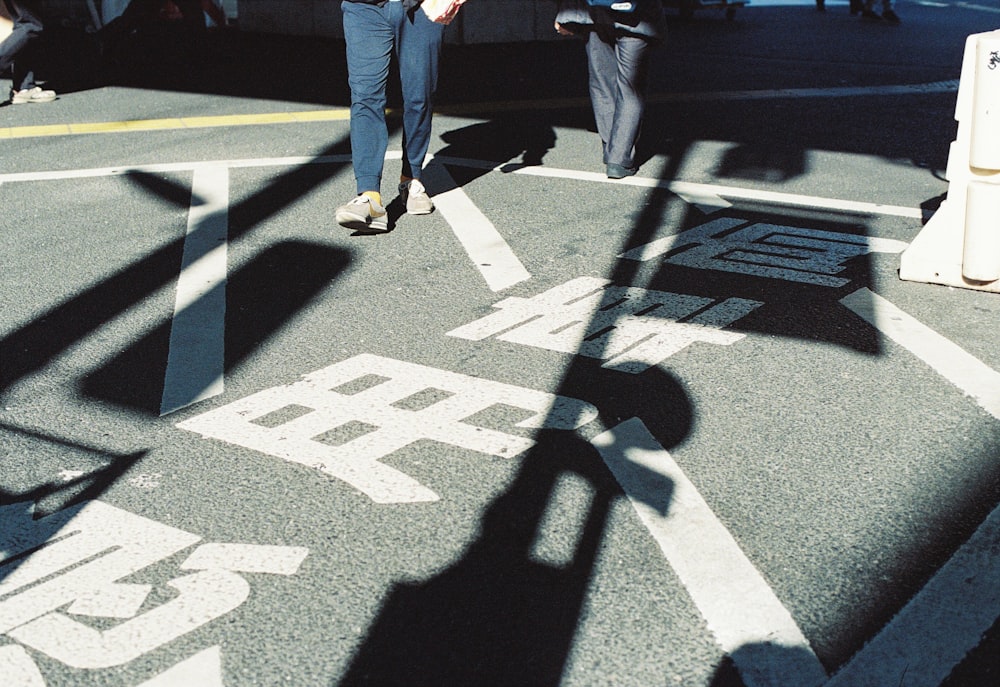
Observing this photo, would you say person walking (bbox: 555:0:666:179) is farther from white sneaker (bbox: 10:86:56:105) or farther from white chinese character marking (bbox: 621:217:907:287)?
white sneaker (bbox: 10:86:56:105)

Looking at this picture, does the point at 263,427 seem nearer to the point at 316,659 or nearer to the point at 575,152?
the point at 316,659

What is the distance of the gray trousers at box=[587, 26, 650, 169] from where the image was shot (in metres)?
6.61

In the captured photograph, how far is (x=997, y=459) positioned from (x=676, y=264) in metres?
2.05

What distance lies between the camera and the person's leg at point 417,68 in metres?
5.48

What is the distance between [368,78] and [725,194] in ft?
7.15

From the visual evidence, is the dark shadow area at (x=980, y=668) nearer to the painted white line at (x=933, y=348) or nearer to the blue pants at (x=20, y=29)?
the painted white line at (x=933, y=348)

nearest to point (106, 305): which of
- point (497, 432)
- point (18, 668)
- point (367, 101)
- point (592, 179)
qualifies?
point (367, 101)

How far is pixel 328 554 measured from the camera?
272 cm

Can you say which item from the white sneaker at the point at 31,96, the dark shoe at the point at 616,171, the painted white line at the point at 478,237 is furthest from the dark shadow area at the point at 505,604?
the white sneaker at the point at 31,96

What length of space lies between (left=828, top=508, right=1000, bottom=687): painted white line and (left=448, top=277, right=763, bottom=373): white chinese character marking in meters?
1.43

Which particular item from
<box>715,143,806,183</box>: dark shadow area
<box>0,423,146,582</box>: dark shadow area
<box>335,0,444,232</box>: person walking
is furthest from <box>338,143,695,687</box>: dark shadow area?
<box>715,143,806,183</box>: dark shadow area

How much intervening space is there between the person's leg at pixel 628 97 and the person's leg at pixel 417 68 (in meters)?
1.38

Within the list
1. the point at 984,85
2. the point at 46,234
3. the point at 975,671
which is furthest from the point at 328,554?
the point at 46,234

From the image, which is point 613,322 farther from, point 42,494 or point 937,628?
point 42,494
